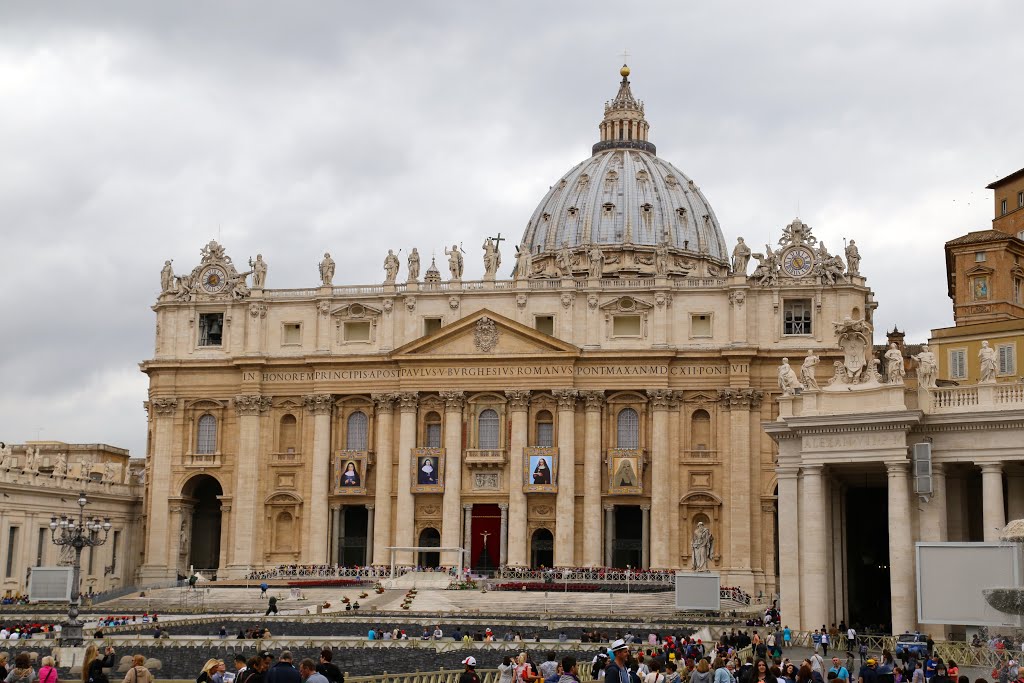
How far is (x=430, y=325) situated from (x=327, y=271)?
7433mm

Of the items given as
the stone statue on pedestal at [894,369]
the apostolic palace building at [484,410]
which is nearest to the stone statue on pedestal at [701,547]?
the apostolic palace building at [484,410]

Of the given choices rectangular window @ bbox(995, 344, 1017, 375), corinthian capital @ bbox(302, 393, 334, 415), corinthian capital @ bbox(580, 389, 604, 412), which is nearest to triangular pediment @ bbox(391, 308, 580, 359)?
corinthian capital @ bbox(580, 389, 604, 412)

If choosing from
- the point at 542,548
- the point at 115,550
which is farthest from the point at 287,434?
the point at 542,548

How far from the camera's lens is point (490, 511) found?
8325 centimetres

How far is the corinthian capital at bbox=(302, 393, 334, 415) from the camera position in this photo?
281 feet

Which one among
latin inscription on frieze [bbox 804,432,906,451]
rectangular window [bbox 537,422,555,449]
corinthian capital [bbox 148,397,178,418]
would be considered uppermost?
corinthian capital [bbox 148,397,178,418]

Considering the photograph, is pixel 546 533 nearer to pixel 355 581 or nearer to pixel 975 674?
pixel 355 581

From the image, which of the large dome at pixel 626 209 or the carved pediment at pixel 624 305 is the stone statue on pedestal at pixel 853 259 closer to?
the carved pediment at pixel 624 305

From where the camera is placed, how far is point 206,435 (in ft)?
291

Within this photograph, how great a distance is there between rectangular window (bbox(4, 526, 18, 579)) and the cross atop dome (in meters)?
76.0

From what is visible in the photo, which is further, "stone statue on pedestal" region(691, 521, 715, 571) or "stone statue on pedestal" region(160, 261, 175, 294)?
"stone statue on pedestal" region(160, 261, 175, 294)

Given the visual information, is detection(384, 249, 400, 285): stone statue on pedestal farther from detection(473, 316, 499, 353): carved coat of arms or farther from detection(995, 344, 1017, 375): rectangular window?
detection(995, 344, 1017, 375): rectangular window

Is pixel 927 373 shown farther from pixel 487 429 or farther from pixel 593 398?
pixel 487 429

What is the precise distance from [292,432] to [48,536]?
50.8 ft
